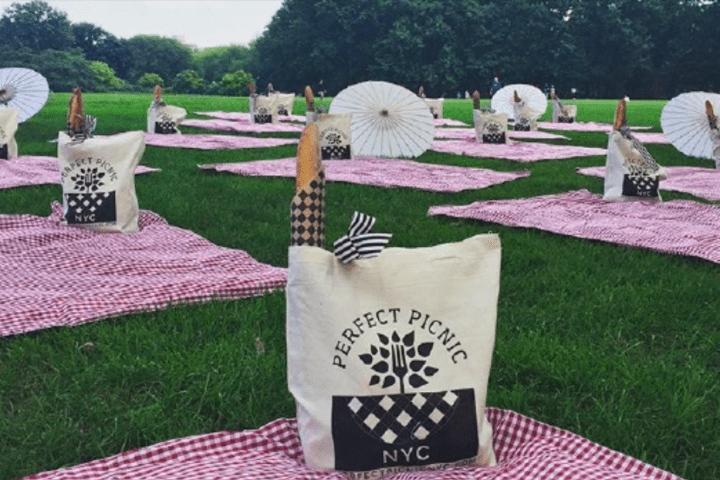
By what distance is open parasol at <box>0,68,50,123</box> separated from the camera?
12.4 m

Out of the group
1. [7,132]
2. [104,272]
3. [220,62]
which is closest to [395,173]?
[7,132]

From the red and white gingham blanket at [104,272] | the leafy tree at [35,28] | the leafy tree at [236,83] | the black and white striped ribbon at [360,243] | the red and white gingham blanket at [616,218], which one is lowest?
the red and white gingham blanket at [104,272]

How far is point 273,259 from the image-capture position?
5.09m

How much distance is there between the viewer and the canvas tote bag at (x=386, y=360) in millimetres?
2246

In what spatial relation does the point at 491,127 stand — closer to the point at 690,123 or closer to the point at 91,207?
the point at 690,123

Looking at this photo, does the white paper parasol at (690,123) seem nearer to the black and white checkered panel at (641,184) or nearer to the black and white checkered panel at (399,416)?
the black and white checkered panel at (641,184)

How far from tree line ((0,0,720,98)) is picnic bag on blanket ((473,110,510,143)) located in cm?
3669

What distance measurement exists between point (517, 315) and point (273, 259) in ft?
5.70

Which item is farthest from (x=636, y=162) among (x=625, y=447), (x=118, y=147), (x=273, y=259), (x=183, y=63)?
(x=183, y=63)

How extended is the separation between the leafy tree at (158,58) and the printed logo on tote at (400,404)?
74.3m

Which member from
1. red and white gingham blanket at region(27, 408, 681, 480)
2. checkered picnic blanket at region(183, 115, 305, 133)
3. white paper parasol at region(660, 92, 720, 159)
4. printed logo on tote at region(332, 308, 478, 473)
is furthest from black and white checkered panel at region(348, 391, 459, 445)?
checkered picnic blanket at region(183, 115, 305, 133)

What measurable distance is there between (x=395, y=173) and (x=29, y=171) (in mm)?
3818

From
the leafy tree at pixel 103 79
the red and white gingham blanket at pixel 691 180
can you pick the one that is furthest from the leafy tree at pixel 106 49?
the red and white gingham blanket at pixel 691 180

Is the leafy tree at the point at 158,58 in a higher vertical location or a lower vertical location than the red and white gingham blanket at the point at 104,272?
higher
